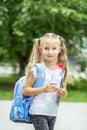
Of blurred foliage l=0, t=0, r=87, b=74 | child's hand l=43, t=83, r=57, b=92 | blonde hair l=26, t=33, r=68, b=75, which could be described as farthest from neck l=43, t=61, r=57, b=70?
blurred foliage l=0, t=0, r=87, b=74

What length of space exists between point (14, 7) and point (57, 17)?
1.33 meters

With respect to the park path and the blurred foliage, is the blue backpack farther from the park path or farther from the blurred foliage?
the blurred foliage

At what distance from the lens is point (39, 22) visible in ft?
47.4

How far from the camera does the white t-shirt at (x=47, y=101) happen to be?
469cm

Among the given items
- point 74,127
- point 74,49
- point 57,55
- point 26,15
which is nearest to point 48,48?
point 57,55

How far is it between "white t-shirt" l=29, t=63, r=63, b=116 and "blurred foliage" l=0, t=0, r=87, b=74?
332 inches

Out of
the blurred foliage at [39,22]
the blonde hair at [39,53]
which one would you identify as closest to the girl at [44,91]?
the blonde hair at [39,53]

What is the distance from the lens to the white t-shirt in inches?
185

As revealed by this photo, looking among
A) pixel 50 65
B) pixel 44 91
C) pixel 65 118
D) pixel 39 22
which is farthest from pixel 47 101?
pixel 39 22

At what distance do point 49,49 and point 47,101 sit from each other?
0.49m

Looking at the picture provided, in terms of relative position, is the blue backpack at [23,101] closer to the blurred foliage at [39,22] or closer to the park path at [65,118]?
the park path at [65,118]

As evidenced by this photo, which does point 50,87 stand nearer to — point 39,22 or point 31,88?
point 31,88

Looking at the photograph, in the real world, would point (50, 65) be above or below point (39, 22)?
below

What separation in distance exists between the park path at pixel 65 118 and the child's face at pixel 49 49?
9.87ft
